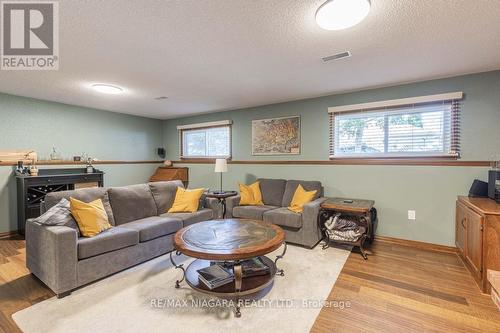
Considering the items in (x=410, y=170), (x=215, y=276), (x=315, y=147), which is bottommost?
(x=215, y=276)

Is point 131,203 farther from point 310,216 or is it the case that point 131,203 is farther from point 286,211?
point 310,216

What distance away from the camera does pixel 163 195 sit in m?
3.55

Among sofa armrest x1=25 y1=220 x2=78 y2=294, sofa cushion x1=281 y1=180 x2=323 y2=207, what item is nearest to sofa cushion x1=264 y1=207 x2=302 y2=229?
sofa cushion x1=281 y1=180 x2=323 y2=207

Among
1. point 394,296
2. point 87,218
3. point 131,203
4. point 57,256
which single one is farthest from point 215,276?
point 131,203

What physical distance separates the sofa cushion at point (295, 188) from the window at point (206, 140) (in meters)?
1.66

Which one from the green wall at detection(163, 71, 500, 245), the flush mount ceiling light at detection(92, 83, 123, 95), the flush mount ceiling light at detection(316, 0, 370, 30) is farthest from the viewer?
the flush mount ceiling light at detection(92, 83, 123, 95)

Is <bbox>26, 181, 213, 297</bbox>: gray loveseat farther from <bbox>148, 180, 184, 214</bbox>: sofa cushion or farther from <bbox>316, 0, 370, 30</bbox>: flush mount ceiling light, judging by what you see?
<bbox>316, 0, 370, 30</bbox>: flush mount ceiling light

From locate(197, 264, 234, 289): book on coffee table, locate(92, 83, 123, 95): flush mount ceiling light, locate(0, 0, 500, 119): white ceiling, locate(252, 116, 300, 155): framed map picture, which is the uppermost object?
locate(0, 0, 500, 119): white ceiling

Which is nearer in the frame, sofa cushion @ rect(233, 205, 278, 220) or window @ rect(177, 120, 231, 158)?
sofa cushion @ rect(233, 205, 278, 220)

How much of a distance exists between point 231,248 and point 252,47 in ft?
6.01

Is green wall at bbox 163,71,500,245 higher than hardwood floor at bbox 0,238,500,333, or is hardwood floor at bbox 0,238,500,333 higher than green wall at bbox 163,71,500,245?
green wall at bbox 163,71,500,245

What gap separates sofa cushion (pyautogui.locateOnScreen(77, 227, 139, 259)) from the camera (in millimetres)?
2203

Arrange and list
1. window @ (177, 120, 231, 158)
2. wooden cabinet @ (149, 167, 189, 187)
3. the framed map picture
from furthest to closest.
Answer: wooden cabinet @ (149, 167, 189, 187), window @ (177, 120, 231, 158), the framed map picture

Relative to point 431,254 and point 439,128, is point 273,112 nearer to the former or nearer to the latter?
point 439,128
